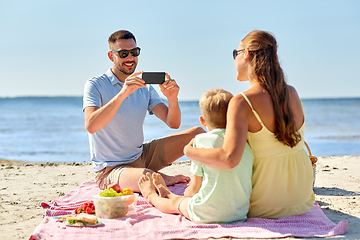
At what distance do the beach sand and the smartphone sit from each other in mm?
1724

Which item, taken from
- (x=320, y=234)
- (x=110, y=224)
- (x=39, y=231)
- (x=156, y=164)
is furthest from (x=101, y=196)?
(x=320, y=234)

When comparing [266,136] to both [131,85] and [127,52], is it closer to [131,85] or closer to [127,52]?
[131,85]

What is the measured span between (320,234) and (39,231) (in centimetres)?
216

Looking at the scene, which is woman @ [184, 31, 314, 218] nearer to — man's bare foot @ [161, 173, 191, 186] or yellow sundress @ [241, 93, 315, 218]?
yellow sundress @ [241, 93, 315, 218]

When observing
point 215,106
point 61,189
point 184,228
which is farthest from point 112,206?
point 61,189

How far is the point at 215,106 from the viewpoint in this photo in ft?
9.80

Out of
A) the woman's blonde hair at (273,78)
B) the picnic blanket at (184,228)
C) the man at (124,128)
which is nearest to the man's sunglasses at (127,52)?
the man at (124,128)

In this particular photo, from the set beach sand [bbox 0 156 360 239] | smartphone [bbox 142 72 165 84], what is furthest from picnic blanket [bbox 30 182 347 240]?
smartphone [bbox 142 72 165 84]

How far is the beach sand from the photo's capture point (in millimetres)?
3452

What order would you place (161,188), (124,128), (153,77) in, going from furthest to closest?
(124,128), (153,77), (161,188)

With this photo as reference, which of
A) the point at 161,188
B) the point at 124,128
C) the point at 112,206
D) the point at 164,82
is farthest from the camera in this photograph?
the point at 124,128

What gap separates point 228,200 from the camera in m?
2.98

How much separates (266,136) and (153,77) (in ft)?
5.29

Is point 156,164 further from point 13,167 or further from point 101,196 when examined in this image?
point 13,167
